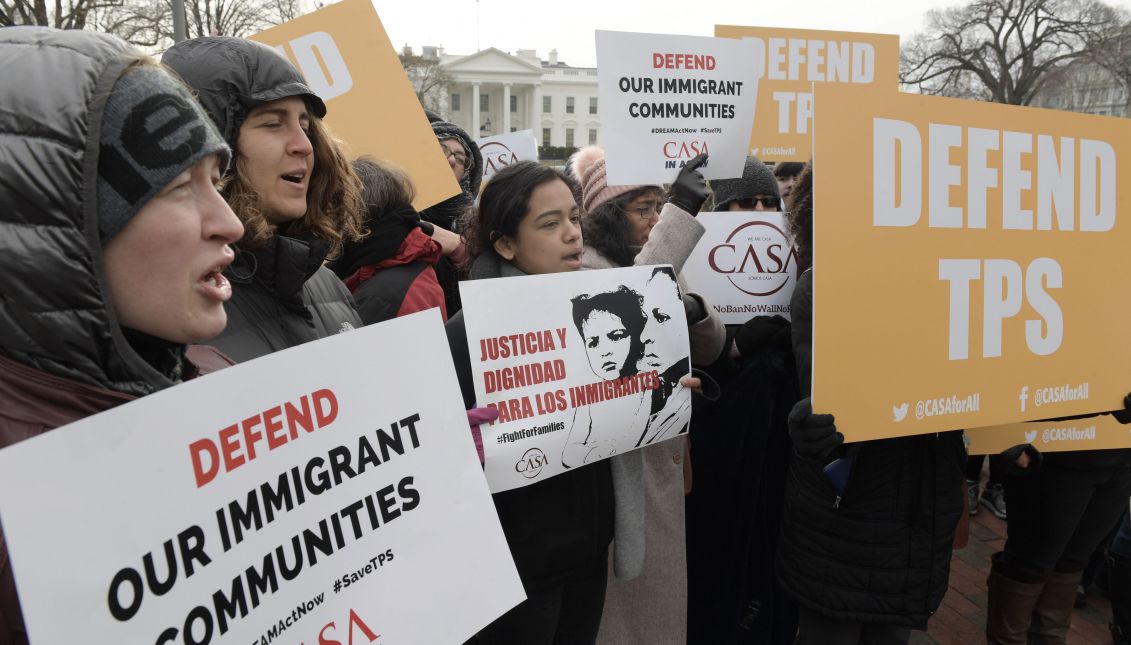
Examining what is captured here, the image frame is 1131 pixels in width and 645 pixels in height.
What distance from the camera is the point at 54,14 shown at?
20312mm

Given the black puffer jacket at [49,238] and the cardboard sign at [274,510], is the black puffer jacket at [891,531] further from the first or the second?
the black puffer jacket at [49,238]

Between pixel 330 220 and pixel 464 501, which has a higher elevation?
pixel 330 220

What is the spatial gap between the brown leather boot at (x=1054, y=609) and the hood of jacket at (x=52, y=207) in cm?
337

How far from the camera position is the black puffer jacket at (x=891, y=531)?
84.8 inches

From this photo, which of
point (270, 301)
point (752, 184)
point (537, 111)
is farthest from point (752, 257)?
point (537, 111)

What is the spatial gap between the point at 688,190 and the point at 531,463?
4.18ft

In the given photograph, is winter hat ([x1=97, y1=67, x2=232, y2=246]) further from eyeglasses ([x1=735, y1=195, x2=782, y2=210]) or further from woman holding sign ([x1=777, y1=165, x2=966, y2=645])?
eyeglasses ([x1=735, y1=195, x2=782, y2=210])

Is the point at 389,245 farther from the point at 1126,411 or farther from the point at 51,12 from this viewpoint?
the point at 51,12

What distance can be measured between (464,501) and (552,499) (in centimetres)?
80

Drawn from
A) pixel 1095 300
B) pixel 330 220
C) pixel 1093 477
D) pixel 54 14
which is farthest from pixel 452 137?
pixel 54 14

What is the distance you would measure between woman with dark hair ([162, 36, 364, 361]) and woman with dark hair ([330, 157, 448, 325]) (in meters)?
0.33

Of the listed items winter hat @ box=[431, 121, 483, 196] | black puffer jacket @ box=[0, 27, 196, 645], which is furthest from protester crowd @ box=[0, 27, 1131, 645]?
winter hat @ box=[431, 121, 483, 196]

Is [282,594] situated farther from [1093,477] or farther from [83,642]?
[1093,477]

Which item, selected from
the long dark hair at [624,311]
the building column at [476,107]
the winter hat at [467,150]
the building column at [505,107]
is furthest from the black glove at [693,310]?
the building column at [476,107]
